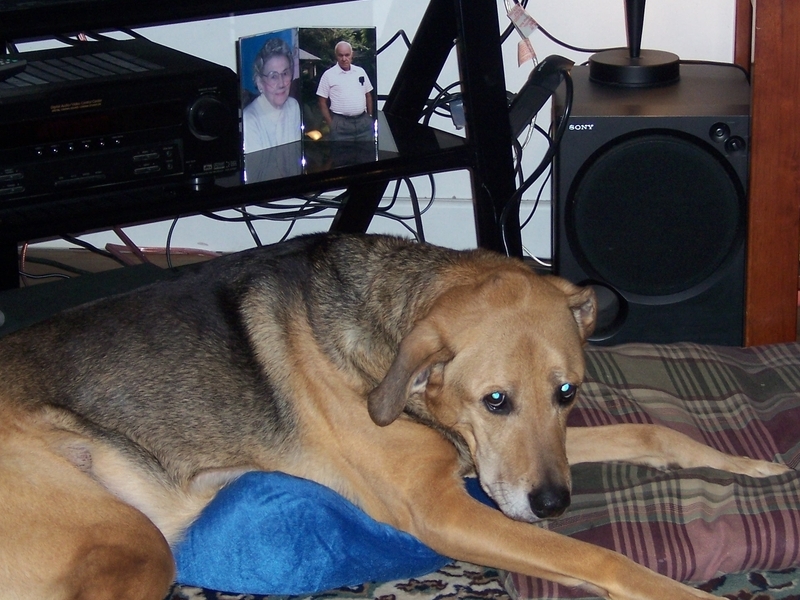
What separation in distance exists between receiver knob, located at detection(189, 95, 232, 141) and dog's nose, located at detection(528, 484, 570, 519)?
4.75 ft

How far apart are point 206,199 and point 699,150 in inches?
60.9

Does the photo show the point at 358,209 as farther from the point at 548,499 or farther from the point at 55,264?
the point at 548,499

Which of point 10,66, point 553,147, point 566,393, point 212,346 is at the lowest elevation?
point 566,393

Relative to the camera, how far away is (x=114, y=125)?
273 centimetres

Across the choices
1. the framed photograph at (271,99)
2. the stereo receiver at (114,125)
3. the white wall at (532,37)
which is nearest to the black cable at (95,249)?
the white wall at (532,37)

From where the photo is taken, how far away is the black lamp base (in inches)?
134

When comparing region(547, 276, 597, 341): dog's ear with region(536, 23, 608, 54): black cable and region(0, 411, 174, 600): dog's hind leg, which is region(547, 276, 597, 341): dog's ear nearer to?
region(0, 411, 174, 600): dog's hind leg

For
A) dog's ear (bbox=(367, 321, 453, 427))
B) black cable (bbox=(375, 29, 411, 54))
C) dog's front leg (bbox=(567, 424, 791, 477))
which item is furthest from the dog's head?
black cable (bbox=(375, 29, 411, 54))

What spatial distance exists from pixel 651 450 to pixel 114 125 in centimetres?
173

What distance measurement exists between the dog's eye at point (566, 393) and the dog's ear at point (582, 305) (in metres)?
0.19

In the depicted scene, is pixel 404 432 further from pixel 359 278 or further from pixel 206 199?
pixel 206 199

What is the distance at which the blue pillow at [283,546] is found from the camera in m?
2.29

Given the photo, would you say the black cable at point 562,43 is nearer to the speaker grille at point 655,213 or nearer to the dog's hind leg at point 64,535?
the speaker grille at point 655,213

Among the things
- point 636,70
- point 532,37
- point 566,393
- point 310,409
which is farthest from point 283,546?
point 532,37
